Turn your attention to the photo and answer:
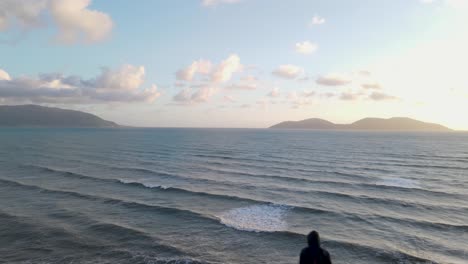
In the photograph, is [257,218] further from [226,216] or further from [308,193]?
[308,193]

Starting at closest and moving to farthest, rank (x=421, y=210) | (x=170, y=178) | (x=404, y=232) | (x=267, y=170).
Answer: (x=404, y=232) < (x=421, y=210) < (x=170, y=178) < (x=267, y=170)

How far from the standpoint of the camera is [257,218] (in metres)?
23.8

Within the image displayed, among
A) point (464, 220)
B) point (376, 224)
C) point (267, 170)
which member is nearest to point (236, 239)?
point (376, 224)

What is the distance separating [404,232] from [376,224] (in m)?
2.06

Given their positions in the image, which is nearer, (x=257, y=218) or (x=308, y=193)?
(x=257, y=218)

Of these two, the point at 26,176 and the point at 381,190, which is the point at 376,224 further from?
the point at 26,176

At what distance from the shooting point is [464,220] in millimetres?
23891

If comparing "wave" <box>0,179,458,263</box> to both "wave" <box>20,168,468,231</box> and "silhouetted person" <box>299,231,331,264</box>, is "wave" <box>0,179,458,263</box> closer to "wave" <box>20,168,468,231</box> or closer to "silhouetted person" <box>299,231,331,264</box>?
"wave" <box>20,168,468,231</box>

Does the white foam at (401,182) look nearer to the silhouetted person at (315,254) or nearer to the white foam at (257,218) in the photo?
the white foam at (257,218)

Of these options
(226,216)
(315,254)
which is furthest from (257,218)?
(315,254)

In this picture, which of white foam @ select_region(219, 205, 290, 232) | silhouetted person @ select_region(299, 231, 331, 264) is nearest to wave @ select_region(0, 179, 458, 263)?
white foam @ select_region(219, 205, 290, 232)

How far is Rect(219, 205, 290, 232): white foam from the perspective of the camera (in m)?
21.7

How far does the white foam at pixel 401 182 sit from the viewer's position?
36.1m

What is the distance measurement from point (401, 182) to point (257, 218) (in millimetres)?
23509
